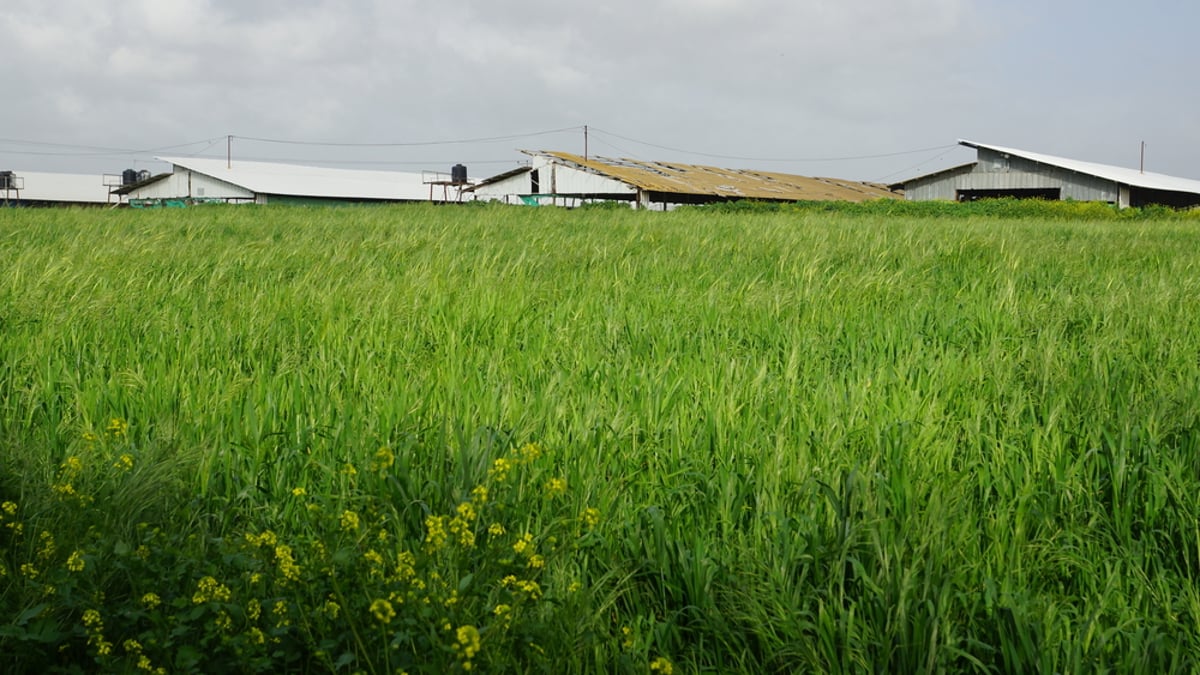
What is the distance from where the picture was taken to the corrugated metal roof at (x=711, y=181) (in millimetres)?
40531

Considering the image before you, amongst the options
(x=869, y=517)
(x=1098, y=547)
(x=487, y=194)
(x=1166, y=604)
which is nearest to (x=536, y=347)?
(x=869, y=517)

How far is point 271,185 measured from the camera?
4997cm

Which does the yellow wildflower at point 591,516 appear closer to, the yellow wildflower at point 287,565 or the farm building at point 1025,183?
the yellow wildflower at point 287,565

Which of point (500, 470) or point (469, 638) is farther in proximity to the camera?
point (500, 470)

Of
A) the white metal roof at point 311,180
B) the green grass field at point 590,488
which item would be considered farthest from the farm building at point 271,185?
the green grass field at point 590,488

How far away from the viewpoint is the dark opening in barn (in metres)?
Result: 39.7

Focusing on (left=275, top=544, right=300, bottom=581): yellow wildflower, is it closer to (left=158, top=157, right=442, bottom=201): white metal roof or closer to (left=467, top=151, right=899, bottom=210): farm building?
(left=467, top=151, right=899, bottom=210): farm building


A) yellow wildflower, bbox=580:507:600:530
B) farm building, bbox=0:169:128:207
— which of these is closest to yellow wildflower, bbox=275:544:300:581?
yellow wildflower, bbox=580:507:600:530

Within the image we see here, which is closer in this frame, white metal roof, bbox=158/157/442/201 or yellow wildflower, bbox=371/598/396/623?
yellow wildflower, bbox=371/598/396/623

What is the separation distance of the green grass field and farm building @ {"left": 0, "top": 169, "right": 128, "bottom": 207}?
181ft

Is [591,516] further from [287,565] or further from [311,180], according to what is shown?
[311,180]

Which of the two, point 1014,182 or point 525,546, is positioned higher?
point 1014,182

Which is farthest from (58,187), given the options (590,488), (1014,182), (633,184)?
(590,488)

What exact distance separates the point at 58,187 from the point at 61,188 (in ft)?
1.41
